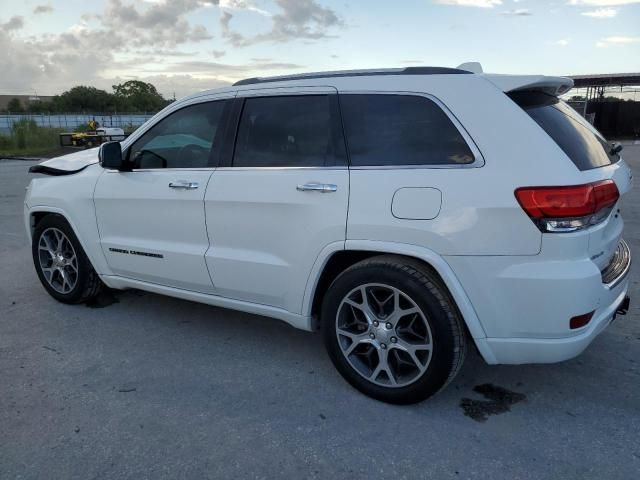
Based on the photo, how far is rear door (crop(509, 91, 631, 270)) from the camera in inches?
109

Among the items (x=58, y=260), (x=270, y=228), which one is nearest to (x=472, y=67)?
(x=270, y=228)

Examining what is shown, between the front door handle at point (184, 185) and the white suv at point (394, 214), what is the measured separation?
0.02m

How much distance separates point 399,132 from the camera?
10.1 ft

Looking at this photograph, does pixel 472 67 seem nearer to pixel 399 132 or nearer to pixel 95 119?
pixel 399 132

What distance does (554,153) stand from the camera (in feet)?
8.91

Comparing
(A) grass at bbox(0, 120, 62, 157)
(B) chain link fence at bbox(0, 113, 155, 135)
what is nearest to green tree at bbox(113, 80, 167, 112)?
(B) chain link fence at bbox(0, 113, 155, 135)

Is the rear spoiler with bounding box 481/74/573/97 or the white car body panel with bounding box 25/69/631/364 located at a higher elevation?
the rear spoiler with bounding box 481/74/573/97

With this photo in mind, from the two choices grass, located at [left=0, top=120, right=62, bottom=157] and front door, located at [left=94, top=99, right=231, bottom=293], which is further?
grass, located at [left=0, top=120, right=62, bottom=157]

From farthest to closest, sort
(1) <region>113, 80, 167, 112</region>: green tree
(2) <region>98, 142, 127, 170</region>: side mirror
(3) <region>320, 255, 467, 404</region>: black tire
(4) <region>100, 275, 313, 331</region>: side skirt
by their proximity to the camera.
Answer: (1) <region>113, 80, 167, 112</region>: green tree, (2) <region>98, 142, 127, 170</region>: side mirror, (4) <region>100, 275, 313, 331</region>: side skirt, (3) <region>320, 255, 467, 404</region>: black tire

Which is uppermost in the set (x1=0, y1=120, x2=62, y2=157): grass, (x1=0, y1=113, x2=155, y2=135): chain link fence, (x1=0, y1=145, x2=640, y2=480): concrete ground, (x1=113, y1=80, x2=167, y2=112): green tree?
(x1=113, y1=80, x2=167, y2=112): green tree

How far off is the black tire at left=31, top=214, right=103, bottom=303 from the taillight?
358cm

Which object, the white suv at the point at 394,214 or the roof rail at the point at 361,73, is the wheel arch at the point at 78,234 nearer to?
the white suv at the point at 394,214

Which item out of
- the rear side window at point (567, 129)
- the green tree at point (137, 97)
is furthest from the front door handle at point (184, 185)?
the green tree at point (137, 97)

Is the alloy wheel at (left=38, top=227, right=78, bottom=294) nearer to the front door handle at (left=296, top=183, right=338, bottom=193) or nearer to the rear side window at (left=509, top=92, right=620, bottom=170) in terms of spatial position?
the front door handle at (left=296, top=183, right=338, bottom=193)
